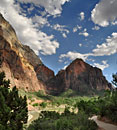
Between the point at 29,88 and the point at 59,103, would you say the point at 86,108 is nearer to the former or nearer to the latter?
the point at 59,103

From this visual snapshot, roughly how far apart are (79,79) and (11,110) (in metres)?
123

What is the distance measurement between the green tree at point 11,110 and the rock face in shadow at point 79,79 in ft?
365

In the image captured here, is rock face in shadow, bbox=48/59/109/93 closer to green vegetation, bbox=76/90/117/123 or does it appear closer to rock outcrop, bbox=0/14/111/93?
Answer: rock outcrop, bbox=0/14/111/93

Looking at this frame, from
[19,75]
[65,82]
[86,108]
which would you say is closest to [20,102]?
[86,108]

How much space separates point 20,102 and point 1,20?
300ft

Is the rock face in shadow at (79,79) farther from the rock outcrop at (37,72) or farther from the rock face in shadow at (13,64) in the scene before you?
the rock face in shadow at (13,64)

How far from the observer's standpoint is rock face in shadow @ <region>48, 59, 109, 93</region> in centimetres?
12166

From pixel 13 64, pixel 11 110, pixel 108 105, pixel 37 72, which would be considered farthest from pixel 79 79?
pixel 11 110

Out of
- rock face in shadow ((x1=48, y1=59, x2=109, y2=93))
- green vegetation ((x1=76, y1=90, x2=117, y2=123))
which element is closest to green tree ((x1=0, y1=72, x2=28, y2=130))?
green vegetation ((x1=76, y1=90, x2=117, y2=123))

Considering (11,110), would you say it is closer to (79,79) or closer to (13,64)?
(13,64)

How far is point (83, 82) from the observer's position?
409 ft

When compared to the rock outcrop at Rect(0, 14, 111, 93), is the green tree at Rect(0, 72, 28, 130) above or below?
below

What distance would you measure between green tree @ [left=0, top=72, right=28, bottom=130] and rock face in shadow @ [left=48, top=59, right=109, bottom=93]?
4377 inches

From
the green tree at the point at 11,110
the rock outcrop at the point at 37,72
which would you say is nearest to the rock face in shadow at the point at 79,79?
the rock outcrop at the point at 37,72
